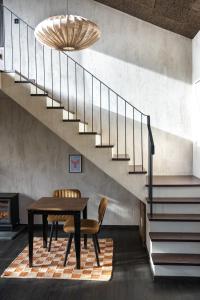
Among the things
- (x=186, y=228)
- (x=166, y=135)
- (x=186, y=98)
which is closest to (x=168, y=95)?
(x=186, y=98)

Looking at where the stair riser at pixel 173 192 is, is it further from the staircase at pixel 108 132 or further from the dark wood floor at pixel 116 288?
the dark wood floor at pixel 116 288

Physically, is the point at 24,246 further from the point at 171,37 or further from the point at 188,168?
the point at 171,37

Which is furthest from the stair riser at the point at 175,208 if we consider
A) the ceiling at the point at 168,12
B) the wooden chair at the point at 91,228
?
the ceiling at the point at 168,12

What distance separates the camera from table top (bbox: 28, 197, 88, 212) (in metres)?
4.79

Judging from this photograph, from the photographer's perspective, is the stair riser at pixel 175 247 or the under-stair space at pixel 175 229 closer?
the under-stair space at pixel 175 229

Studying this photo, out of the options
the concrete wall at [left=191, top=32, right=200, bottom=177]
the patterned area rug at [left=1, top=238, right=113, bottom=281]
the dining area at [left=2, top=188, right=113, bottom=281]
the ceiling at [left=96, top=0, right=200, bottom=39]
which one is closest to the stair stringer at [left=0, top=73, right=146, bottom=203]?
the dining area at [left=2, top=188, right=113, bottom=281]

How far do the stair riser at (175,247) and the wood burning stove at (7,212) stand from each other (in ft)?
10.00

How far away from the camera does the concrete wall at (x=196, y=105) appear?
6.00m

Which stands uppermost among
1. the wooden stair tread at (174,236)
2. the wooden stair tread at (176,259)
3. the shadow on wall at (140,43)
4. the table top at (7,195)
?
the shadow on wall at (140,43)

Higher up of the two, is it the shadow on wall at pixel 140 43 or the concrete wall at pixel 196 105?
the shadow on wall at pixel 140 43

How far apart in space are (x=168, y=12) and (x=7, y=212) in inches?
180

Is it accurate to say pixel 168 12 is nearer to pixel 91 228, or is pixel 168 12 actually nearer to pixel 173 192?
pixel 173 192

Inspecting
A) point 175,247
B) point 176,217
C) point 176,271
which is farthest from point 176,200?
point 176,271

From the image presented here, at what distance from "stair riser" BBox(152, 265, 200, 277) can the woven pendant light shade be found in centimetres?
290
